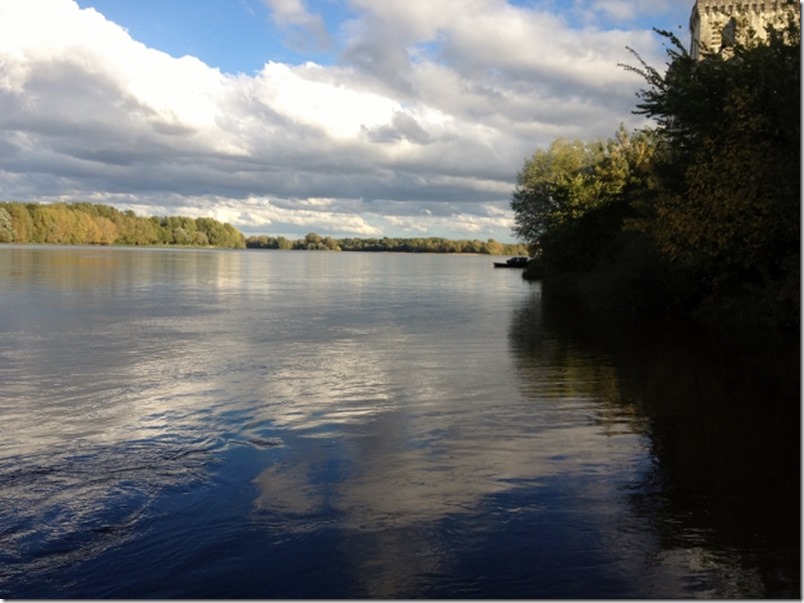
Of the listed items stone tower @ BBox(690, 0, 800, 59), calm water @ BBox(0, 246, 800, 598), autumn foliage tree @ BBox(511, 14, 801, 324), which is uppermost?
stone tower @ BBox(690, 0, 800, 59)

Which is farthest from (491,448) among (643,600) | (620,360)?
(620,360)

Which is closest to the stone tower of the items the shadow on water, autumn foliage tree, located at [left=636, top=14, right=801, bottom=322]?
autumn foliage tree, located at [left=636, top=14, right=801, bottom=322]

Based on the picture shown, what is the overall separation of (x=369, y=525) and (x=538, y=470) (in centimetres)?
282

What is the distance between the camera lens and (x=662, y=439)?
1160cm

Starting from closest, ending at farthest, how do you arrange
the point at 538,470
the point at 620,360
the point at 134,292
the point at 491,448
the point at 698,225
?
the point at 538,470, the point at 491,448, the point at 620,360, the point at 698,225, the point at 134,292

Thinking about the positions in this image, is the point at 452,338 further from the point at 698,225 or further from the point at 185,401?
the point at 185,401

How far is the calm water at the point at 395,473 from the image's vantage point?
6.90 metres

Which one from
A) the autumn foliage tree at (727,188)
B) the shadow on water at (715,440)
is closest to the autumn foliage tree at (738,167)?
the autumn foliage tree at (727,188)

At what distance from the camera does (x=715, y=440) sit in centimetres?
1153

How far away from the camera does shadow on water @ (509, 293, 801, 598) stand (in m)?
7.20

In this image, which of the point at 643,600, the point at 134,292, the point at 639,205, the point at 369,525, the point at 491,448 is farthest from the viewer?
the point at 134,292

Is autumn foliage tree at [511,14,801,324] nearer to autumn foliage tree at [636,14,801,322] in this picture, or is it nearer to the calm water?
autumn foliage tree at [636,14,801,322]

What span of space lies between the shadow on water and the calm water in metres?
0.04

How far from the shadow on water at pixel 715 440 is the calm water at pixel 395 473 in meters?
0.04
